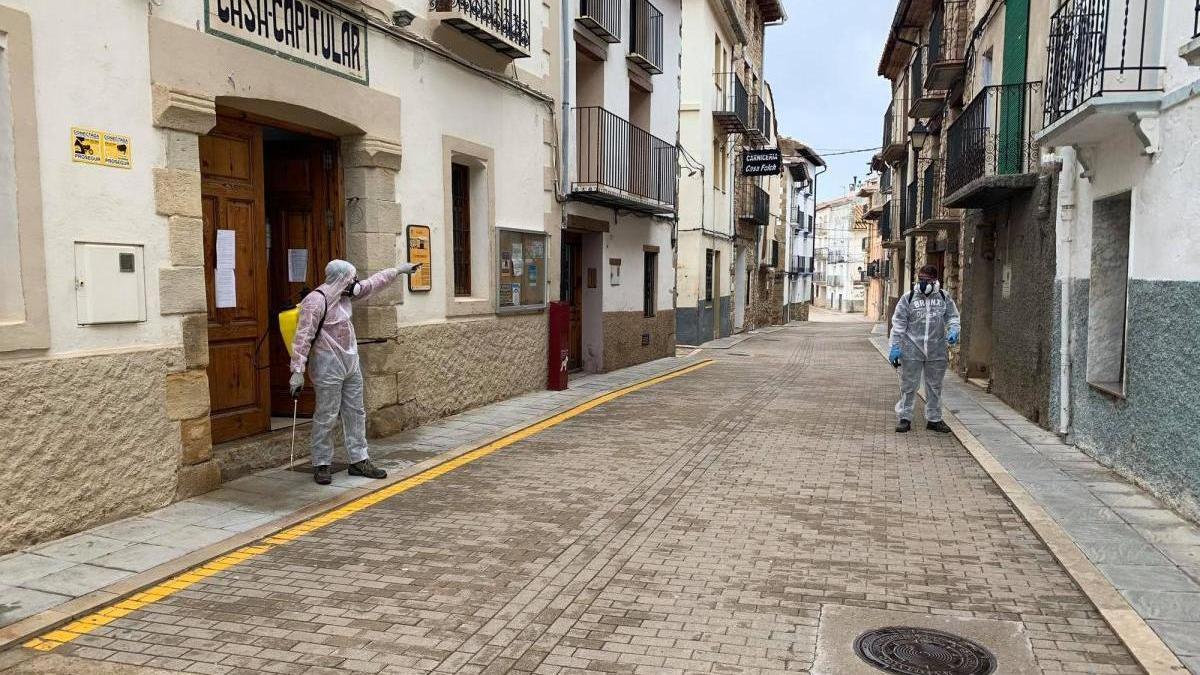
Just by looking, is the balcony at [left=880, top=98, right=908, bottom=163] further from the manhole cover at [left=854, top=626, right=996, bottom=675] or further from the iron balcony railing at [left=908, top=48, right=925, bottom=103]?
the manhole cover at [left=854, top=626, right=996, bottom=675]

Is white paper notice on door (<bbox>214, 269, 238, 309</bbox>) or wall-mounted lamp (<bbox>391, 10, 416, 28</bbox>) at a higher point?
wall-mounted lamp (<bbox>391, 10, 416, 28</bbox>)

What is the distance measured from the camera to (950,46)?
1605 cm

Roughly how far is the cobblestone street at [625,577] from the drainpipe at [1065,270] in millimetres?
1366

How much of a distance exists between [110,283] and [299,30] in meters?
2.81

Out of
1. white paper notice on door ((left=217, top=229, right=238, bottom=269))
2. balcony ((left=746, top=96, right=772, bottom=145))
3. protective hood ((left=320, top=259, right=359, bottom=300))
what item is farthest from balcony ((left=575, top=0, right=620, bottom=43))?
balcony ((left=746, top=96, right=772, bottom=145))

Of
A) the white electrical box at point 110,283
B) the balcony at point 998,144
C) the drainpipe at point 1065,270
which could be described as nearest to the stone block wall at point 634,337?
the balcony at point 998,144

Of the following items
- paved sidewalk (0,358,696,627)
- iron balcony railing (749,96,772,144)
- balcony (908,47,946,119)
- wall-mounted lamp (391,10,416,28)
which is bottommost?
paved sidewalk (0,358,696,627)

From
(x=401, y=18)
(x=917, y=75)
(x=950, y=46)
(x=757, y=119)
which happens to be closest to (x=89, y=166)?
(x=401, y=18)

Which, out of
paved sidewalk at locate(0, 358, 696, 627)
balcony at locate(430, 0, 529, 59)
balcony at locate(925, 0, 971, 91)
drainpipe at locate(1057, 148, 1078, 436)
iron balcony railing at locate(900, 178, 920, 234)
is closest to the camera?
paved sidewalk at locate(0, 358, 696, 627)

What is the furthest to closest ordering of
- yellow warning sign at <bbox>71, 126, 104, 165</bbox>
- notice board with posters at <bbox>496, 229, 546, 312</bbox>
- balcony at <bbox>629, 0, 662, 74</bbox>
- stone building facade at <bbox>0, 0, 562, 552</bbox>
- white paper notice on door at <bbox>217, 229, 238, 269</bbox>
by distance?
1. balcony at <bbox>629, 0, 662, 74</bbox>
2. notice board with posters at <bbox>496, 229, 546, 312</bbox>
3. white paper notice on door at <bbox>217, 229, 238, 269</bbox>
4. yellow warning sign at <bbox>71, 126, 104, 165</bbox>
5. stone building facade at <bbox>0, 0, 562, 552</bbox>

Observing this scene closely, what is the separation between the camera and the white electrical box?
509cm

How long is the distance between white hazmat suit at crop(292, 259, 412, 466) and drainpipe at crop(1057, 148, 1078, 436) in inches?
267

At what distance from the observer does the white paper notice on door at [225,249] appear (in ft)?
21.9

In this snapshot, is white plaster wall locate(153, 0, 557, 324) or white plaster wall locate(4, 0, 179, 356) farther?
white plaster wall locate(153, 0, 557, 324)
